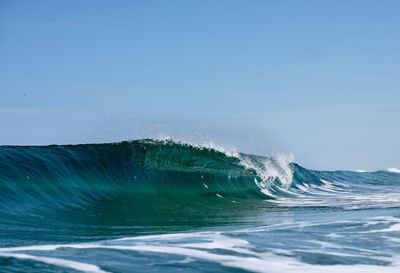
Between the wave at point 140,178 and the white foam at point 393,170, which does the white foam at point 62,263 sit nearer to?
the wave at point 140,178

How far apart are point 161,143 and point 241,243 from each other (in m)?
13.1

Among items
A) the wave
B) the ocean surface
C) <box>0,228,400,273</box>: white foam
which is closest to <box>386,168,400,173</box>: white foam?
the wave

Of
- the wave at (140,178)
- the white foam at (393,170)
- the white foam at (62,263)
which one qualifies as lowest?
the white foam at (62,263)

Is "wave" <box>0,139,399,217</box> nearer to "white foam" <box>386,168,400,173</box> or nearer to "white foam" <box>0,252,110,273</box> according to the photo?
"white foam" <box>0,252,110,273</box>

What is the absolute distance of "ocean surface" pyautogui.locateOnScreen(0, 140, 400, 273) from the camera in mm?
6332

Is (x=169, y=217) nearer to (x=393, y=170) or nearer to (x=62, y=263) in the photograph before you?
(x=62, y=263)

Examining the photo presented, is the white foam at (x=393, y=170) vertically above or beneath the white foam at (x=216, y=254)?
above

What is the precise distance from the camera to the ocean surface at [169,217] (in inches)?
249

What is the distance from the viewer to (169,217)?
38.6 feet

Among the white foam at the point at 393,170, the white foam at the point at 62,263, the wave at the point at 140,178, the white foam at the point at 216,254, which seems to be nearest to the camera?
the white foam at the point at 62,263

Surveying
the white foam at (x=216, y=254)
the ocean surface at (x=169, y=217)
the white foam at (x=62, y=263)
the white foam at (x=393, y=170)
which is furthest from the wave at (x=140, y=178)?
the white foam at (x=393, y=170)

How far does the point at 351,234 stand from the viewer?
28.5 feet

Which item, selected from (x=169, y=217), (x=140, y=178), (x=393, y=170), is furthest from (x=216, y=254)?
(x=393, y=170)

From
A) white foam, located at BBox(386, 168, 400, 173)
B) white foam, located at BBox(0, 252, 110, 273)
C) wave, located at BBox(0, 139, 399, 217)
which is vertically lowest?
white foam, located at BBox(0, 252, 110, 273)
